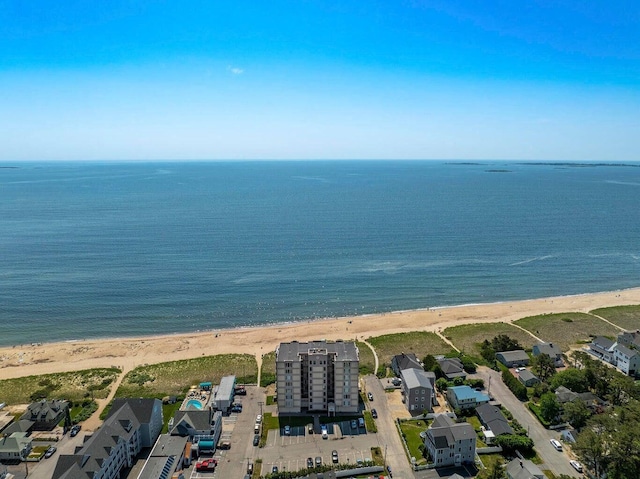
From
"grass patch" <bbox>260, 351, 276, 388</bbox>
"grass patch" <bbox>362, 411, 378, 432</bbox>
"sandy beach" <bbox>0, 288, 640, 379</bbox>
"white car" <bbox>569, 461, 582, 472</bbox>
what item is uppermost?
"white car" <bbox>569, 461, 582, 472</bbox>

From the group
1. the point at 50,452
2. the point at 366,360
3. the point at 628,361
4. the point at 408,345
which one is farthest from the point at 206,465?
the point at 628,361

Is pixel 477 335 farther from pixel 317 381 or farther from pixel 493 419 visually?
pixel 317 381

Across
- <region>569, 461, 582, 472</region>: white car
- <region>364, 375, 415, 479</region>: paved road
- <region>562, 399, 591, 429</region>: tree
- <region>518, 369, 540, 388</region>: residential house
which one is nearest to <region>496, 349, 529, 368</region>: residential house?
<region>518, 369, 540, 388</region>: residential house

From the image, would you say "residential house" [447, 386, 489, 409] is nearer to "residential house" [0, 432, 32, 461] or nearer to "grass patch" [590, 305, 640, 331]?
"grass patch" [590, 305, 640, 331]

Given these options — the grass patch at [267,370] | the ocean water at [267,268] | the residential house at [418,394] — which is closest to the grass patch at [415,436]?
the residential house at [418,394]

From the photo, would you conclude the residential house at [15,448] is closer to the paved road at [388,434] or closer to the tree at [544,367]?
the paved road at [388,434]
